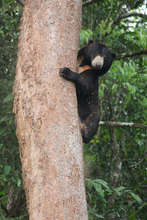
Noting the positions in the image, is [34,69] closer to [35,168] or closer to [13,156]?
[35,168]

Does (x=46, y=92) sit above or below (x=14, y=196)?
above

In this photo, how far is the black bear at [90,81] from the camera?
10.4ft

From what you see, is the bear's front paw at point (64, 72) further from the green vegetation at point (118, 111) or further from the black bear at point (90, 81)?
the green vegetation at point (118, 111)

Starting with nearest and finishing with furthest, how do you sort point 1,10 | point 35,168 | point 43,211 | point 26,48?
1. point 43,211
2. point 35,168
3. point 26,48
4. point 1,10

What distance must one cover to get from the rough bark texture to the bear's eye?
2.50 ft

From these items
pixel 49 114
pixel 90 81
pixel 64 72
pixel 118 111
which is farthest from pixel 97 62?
pixel 118 111

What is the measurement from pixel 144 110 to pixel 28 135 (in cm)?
312

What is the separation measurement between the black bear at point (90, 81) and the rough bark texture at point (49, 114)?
77 cm

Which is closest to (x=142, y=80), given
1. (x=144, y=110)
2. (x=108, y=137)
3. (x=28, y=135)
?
(x=144, y=110)

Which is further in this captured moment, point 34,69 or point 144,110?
point 144,110

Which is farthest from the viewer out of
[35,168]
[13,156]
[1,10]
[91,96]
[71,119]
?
[1,10]

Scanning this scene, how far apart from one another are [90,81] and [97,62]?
0.80 feet

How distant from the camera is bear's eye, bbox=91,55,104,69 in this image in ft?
10.5

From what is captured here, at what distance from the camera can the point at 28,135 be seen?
6.68ft
